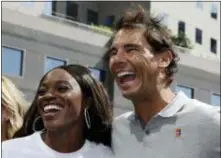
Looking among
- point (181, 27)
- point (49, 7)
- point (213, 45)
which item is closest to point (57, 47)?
point (49, 7)

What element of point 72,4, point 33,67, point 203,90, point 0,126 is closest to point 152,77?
point 0,126

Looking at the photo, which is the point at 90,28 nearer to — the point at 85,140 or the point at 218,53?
the point at 218,53

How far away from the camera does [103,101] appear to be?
143 cm

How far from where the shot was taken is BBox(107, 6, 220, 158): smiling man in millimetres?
1188

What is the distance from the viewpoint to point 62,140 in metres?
1.31

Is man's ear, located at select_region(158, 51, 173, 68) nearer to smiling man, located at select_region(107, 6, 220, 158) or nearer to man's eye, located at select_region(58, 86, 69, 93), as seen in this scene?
smiling man, located at select_region(107, 6, 220, 158)

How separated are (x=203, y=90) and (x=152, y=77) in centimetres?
758

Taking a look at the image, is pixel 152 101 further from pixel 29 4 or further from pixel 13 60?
pixel 29 4

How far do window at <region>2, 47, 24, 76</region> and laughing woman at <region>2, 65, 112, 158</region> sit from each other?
6.23m

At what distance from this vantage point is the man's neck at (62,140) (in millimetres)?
1303

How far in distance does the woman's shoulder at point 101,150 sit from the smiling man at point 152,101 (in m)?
0.02

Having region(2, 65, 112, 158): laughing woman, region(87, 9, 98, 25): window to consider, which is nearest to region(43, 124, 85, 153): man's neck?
region(2, 65, 112, 158): laughing woman

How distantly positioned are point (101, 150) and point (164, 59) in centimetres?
25

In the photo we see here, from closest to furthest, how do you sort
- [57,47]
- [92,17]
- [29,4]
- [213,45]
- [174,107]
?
1. [174,107]
2. [57,47]
3. [29,4]
4. [213,45]
5. [92,17]
